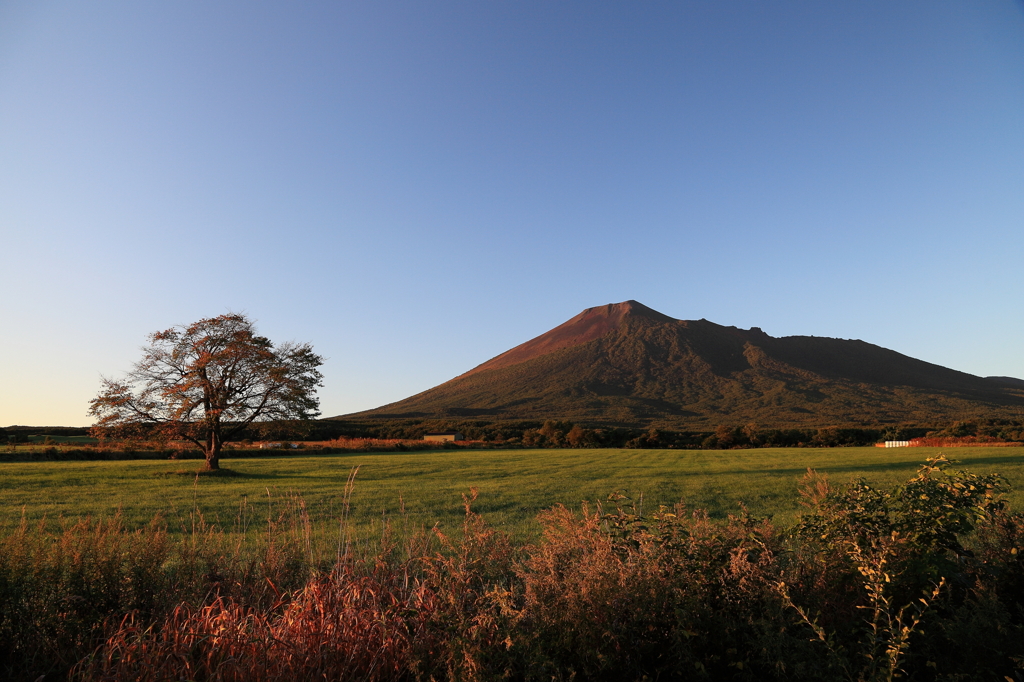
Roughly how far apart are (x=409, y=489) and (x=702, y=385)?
431ft

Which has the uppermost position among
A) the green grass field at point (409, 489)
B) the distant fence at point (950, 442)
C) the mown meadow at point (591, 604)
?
the mown meadow at point (591, 604)

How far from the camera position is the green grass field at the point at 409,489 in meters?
13.3

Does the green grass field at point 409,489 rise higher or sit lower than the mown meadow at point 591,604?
lower

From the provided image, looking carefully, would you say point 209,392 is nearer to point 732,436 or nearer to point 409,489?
point 409,489

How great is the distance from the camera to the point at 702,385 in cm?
14175

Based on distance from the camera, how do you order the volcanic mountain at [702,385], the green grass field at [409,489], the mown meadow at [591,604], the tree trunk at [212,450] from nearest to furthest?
the mown meadow at [591,604] < the green grass field at [409,489] < the tree trunk at [212,450] < the volcanic mountain at [702,385]

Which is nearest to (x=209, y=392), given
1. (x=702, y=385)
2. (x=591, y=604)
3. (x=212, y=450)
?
(x=212, y=450)

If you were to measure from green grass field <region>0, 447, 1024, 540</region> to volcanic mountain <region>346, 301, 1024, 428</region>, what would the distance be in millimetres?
82383

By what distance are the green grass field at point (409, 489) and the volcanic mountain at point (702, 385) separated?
82383 millimetres

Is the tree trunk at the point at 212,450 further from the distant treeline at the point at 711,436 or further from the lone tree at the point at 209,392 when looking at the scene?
the distant treeline at the point at 711,436

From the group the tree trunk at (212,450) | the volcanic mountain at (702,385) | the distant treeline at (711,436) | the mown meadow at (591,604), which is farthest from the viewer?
the volcanic mountain at (702,385)

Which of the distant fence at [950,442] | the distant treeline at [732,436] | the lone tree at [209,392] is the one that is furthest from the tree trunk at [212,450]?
the distant fence at [950,442]

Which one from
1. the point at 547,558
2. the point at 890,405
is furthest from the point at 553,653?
the point at 890,405

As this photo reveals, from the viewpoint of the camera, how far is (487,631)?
150 inches
